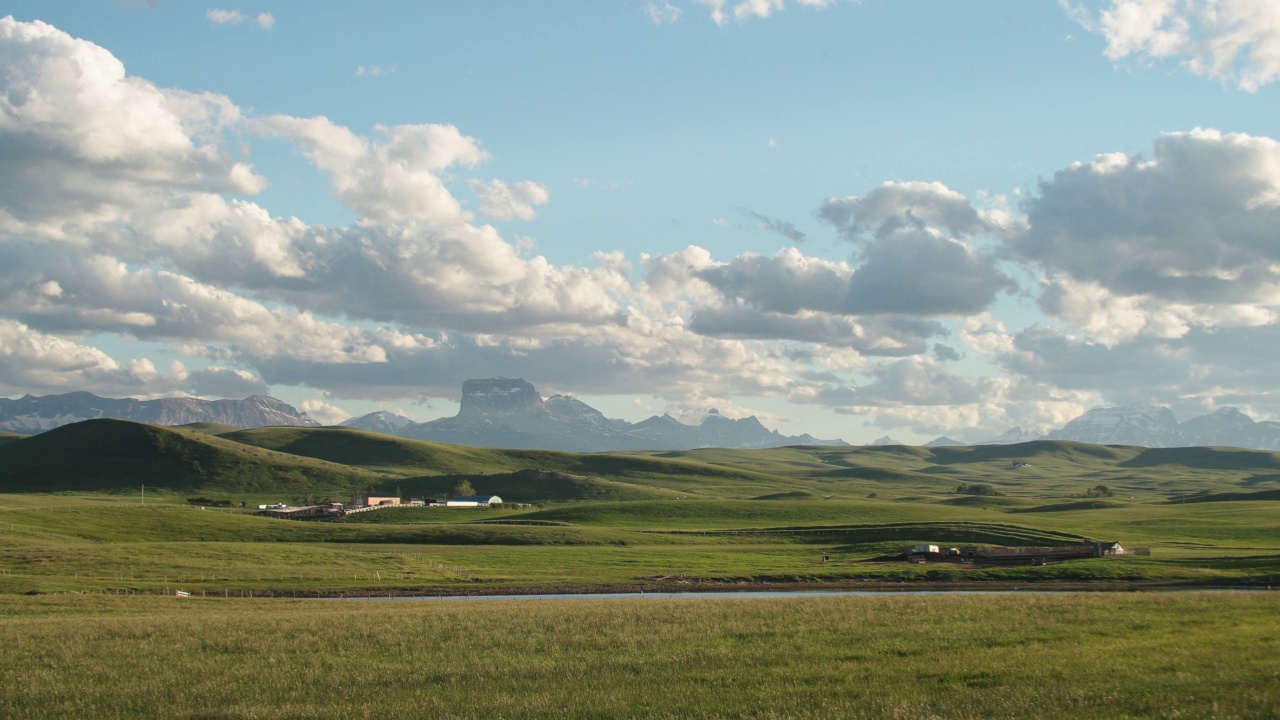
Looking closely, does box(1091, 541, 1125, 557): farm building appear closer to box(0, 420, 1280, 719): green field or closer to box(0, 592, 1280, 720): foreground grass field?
box(0, 420, 1280, 719): green field

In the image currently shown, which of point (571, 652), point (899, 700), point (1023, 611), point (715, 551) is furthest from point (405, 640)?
point (715, 551)

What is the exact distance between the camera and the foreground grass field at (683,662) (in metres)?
21.4

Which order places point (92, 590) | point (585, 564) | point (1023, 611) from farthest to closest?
point (585, 564)
point (92, 590)
point (1023, 611)

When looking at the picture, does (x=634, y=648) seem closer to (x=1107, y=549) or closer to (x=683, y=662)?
(x=683, y=662)

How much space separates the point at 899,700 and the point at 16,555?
8294 centimetres

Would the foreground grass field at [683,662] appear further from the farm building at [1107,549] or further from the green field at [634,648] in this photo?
the farm building at [1107,549]

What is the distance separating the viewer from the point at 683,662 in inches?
1077

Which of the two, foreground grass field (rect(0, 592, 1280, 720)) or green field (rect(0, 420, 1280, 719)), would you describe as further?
green field (rect(0, 420, 1280, 719))

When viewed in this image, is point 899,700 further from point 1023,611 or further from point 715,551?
point 715,551

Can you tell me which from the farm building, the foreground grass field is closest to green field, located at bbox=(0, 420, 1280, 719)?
the foreground grass field

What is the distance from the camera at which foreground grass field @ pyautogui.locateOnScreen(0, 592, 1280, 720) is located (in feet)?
70.3

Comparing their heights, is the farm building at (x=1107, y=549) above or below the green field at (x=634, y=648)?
below

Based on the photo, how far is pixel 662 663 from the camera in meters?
27.2

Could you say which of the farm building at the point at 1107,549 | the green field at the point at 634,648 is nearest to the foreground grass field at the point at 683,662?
the green field at the point at 634,648
